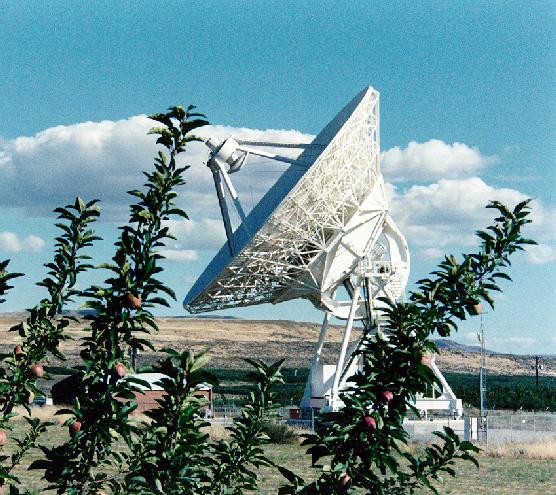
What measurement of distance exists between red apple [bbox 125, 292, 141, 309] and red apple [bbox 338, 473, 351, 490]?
2.07 meters

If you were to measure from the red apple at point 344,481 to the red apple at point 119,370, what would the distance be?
187cm

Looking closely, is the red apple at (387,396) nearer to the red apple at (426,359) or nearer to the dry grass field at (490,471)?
the red apple at (426,359)

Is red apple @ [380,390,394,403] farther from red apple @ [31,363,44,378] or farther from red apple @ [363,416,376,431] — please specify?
red apple @ [31,363,44,378]

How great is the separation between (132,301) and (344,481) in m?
2.15

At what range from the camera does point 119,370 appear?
24.3ft

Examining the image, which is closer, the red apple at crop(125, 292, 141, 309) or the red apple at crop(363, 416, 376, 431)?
the red apple at crop(363, 416, 376, 431)

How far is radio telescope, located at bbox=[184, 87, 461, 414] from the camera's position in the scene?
119 ft

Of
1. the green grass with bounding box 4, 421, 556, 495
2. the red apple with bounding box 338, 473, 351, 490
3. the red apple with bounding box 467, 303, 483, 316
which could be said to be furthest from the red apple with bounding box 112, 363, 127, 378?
the green grass with bounding box 4, 421, 556, 495

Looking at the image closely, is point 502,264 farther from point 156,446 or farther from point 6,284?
point 6,284

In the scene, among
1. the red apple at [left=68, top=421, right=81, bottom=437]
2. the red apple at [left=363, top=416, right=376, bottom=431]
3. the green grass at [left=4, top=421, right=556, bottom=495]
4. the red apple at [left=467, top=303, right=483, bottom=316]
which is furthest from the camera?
the green grass at [left=4, top=421, right=556, bottom=495]

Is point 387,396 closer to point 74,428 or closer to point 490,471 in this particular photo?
point 74,428

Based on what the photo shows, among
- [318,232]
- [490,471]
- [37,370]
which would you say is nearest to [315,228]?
[318,232]

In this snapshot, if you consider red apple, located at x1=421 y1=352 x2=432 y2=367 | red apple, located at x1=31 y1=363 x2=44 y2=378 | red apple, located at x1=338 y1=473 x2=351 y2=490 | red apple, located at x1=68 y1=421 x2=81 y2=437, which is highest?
red apple, located at x1=421 y1=352 x2=432 y2=367

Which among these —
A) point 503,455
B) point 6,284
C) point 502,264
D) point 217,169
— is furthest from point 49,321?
point 503,455
